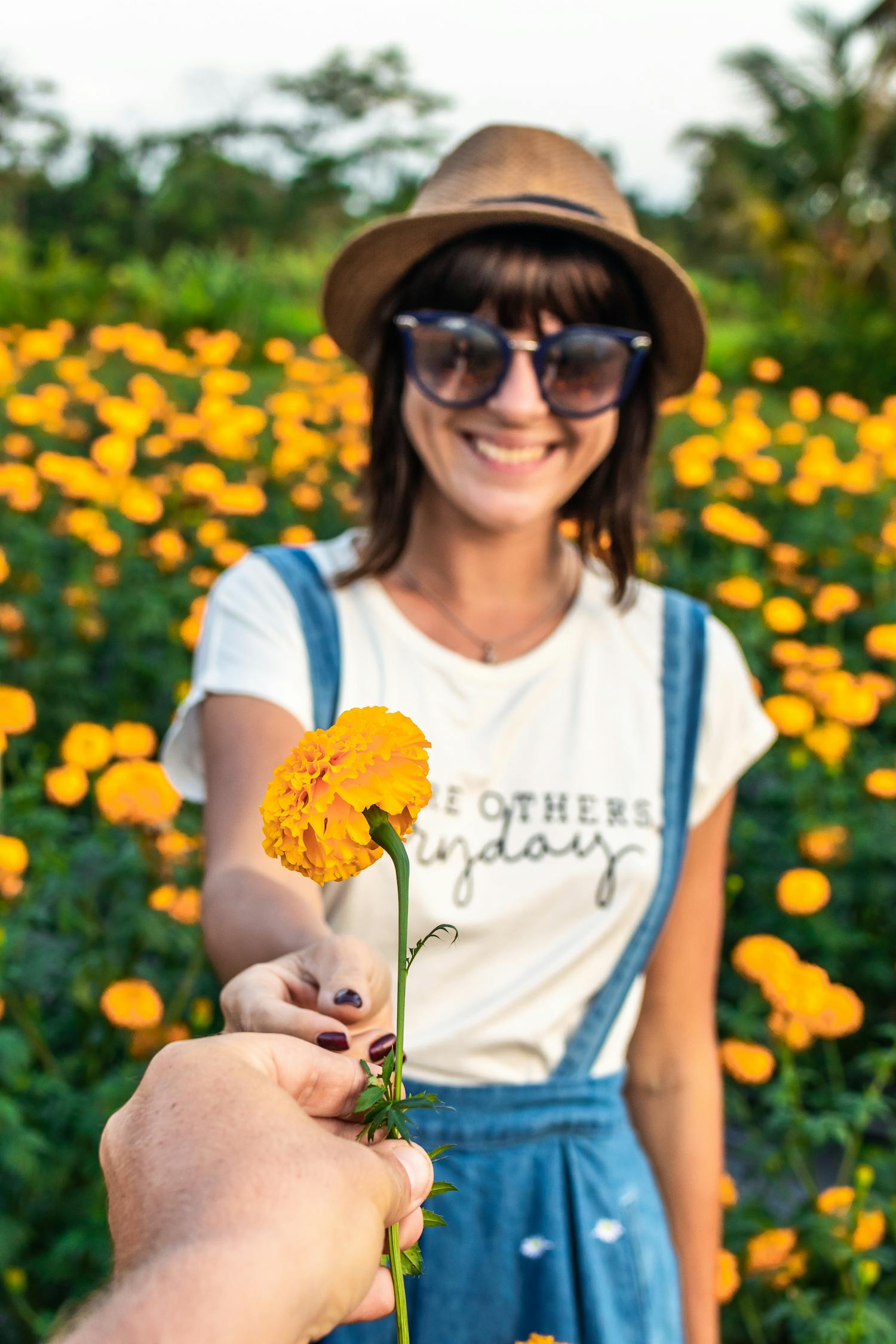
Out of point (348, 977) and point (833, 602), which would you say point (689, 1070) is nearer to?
point (348, 977)

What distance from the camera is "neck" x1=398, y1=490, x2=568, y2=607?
1430 millimetres

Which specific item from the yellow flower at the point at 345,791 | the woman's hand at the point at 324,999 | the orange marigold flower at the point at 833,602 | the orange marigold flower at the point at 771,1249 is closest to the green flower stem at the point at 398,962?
the yellow flower at the point at 345,791

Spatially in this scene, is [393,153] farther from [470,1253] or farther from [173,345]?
[470,1253]

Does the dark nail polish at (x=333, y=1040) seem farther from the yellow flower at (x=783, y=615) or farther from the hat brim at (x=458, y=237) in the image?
the yellow flower at (x=783, y=615)

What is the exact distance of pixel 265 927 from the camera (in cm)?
91

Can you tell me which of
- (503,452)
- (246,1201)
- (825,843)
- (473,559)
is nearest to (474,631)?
(473,559)

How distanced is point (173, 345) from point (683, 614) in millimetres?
5013

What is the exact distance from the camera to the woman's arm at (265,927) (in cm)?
59

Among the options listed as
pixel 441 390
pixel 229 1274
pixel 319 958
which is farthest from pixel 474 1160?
pixel 229 1274

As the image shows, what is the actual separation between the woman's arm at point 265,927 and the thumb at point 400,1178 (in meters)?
0.11

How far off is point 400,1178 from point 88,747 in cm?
175

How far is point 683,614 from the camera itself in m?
1.46

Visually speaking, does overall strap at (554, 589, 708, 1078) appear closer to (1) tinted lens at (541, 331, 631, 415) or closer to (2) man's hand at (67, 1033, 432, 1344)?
(1) tinted lens at (541, 331, 631, 415)

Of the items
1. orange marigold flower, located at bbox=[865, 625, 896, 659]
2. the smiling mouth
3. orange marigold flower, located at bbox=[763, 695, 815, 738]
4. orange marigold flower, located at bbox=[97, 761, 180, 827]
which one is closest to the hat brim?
the smiling mouth
